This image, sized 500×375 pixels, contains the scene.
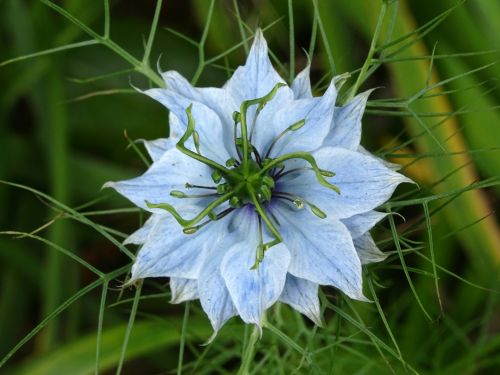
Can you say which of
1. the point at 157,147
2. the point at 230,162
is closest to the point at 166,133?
the point at 157,147

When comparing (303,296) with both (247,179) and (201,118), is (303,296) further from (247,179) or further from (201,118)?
(201,118)

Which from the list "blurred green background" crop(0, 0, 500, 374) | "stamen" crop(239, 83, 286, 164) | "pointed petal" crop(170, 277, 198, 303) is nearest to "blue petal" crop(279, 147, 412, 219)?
"stamen" crop(239, 83, 286, 164)

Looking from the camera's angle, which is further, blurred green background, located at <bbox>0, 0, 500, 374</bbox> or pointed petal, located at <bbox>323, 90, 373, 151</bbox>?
blurred green background, located at <bbox>0, 0, 500, 374</bbox>

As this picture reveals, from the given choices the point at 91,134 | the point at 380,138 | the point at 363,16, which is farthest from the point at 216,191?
the point at 91,134

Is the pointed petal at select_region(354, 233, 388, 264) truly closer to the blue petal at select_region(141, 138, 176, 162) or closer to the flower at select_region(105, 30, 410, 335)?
the flower at select_region(105, 30, 410, 335)

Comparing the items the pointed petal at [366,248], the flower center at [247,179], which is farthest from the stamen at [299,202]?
the pointed petal at [366,248]

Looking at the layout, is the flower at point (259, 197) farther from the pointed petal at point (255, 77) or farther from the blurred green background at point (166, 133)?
the blurred green background at point (166, 133)

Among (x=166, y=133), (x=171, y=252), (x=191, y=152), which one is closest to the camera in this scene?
(x=191, y=152)
